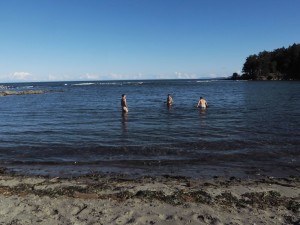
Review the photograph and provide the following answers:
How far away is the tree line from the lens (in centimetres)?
14225

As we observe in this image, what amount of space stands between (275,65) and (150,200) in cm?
15028

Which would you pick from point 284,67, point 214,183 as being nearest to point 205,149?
point 214,183

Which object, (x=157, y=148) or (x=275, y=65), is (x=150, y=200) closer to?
(x=157, y=148)

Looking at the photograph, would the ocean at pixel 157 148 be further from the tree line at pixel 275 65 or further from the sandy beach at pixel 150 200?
the tree line at pixel 275 65

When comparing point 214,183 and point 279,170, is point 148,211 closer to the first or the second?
point 214,183

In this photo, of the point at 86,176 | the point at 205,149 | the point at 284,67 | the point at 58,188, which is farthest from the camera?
the point at 284,67

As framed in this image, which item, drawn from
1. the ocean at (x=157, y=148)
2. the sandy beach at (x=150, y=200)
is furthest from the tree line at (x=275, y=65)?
the sandy beach at (x=150, y=200)

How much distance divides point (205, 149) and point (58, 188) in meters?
7.80

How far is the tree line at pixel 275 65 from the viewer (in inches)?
5600

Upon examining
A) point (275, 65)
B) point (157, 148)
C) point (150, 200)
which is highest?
point (275, 65)

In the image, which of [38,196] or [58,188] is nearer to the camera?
[38,196]

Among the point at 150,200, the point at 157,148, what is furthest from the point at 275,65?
the point at 150,200

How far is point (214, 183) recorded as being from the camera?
35.7ft

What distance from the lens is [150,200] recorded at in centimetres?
899
